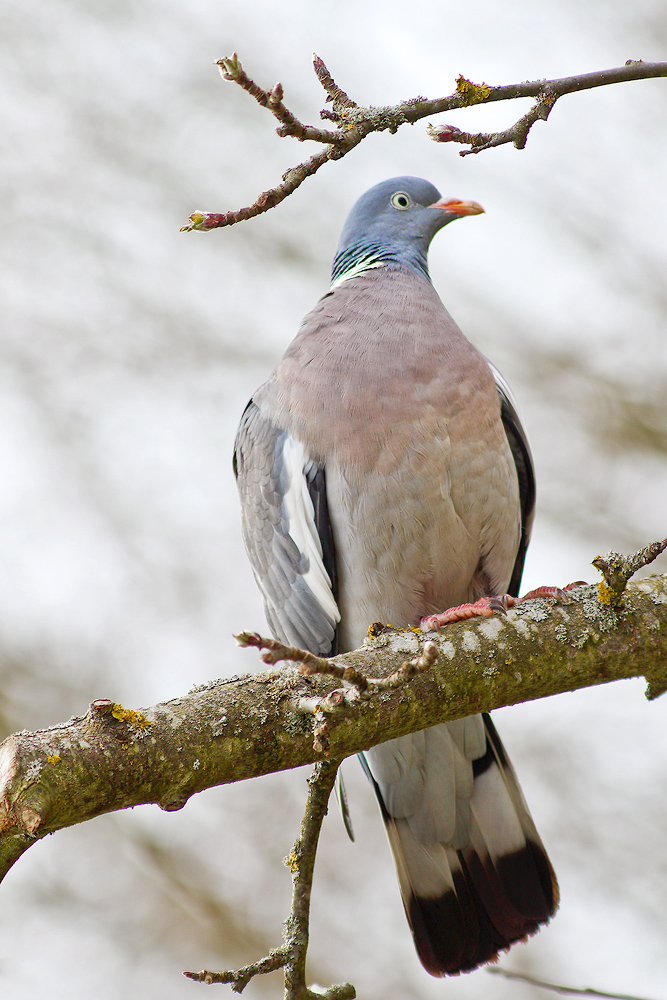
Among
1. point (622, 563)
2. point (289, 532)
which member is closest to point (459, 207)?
point (289, 532)

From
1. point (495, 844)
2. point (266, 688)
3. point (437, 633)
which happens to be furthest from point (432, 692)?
point (495, 844)

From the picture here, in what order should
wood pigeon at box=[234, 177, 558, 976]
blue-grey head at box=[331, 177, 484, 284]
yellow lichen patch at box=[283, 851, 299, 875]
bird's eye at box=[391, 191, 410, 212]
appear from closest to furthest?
yellow lichen patch at box=[283, 851, 299, 875] < wood pigeon at box=[234, 177, 558, 976] < blue-grey head at box=[331, 177, 484, 284] < bird's eye at box=[391, 191, 410, 212]

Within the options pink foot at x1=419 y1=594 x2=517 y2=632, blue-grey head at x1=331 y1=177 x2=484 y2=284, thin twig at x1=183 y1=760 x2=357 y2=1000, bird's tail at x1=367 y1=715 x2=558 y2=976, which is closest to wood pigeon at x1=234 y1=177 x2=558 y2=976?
bird's tail at x1=367 y1=715 x2=558 y2=976

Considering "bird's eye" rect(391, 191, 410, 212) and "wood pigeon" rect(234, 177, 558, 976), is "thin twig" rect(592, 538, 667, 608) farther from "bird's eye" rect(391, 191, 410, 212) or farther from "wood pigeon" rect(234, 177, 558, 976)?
"bird's eye" rect(391, 191, 410, 212)

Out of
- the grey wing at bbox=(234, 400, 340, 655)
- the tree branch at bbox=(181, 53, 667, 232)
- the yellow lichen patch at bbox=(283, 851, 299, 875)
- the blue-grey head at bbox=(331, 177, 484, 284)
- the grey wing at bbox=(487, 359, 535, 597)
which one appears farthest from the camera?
the blue-grey head at bbox=(331, 177, 484, 284)

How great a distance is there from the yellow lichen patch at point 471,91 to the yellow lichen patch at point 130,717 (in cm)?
129

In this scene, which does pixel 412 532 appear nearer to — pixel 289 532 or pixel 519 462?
pixel 289 532

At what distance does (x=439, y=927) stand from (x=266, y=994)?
2.85 meters

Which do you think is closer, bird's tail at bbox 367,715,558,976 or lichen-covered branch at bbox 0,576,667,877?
lichen-covered branch at bbox 0,576,667,877

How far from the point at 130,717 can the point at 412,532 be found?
1.37 metres

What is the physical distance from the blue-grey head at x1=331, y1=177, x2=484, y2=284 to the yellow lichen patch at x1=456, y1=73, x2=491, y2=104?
6.17ft

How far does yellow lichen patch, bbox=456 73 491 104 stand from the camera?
1.78 metres

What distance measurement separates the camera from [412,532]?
2822 mm

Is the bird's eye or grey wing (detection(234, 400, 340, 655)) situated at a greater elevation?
the bird's eye
